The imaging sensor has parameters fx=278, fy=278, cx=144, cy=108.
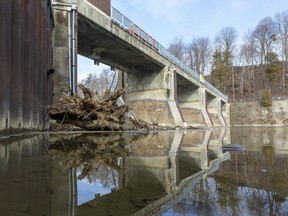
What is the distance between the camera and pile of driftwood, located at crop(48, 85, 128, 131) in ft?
36.3

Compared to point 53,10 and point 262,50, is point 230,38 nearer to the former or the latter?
point 262,50

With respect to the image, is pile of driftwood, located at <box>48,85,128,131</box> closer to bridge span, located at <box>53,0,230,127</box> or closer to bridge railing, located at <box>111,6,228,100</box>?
bridge span, located at <box>53,0,230,127</box>

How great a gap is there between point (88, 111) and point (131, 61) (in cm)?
1689

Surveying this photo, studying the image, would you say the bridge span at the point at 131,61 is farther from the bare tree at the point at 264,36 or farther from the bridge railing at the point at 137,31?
the bare tree at the point at 264,36

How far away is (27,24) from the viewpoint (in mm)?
8117

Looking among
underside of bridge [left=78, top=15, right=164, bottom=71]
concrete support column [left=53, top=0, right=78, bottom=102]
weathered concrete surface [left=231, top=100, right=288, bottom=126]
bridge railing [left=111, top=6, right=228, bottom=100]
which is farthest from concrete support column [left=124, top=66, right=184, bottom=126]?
weathered concrete surface [left=231, top=100, right=288, bottom=126]

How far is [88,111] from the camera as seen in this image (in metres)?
11.2

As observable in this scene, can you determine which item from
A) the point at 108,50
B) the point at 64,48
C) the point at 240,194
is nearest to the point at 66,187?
the point at 240,194

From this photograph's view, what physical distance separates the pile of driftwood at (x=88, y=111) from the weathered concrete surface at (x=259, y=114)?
5181 cm

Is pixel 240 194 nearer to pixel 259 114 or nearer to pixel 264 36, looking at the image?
pixel 259 114

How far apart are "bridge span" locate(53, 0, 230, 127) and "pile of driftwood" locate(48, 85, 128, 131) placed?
228cm

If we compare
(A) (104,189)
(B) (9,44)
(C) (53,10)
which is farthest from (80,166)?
(C) (53,10)

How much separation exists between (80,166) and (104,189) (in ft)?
3.63

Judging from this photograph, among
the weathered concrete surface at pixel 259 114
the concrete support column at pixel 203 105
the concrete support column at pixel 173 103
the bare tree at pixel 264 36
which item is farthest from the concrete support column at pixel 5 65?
the bare tree at pixel 264 36
